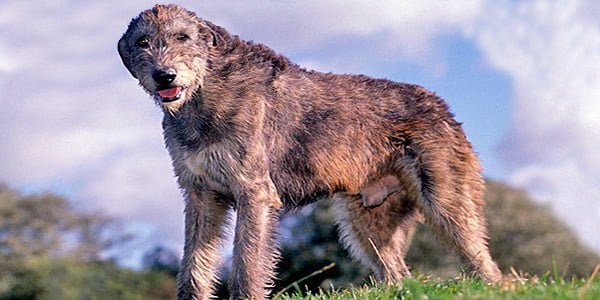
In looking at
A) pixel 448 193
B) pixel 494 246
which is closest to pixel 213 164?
pixel 448 193

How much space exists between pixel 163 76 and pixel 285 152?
164cm

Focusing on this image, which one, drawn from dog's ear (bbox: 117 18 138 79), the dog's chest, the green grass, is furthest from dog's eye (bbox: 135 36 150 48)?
the green grass

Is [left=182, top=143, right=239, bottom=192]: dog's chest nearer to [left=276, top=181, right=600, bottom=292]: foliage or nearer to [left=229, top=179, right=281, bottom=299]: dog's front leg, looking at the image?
[left=229, top=179, right=281, bottom=299]: dog's front leg

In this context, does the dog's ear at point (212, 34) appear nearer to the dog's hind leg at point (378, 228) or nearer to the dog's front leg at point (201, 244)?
the dog's front leg at point (201, 244)

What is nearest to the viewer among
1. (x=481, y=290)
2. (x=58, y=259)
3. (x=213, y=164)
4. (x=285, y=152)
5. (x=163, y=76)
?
(x=481, y=290)

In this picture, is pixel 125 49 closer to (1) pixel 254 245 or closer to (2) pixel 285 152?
(2) pixel 285 152

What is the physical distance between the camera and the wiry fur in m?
8.38

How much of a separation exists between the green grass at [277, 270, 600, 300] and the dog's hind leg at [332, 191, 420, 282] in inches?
73.5

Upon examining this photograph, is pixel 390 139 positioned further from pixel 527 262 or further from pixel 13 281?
pixel 13 281

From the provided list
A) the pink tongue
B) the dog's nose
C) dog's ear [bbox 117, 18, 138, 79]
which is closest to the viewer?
the dog's nose

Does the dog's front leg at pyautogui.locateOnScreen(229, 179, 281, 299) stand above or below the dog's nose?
below

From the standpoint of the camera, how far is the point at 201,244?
8.90 m

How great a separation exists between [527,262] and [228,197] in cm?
2729

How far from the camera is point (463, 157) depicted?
1007 centimetres
